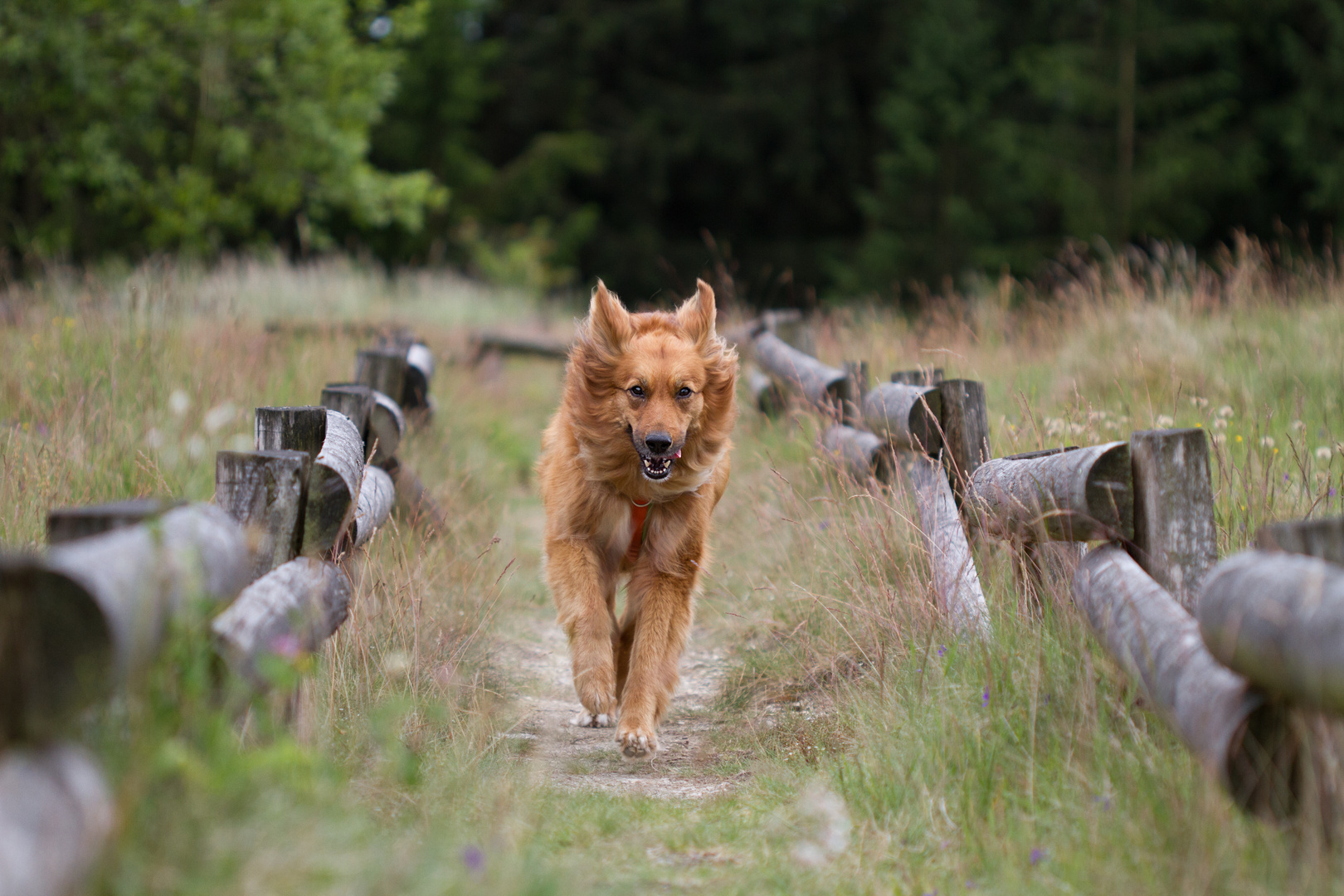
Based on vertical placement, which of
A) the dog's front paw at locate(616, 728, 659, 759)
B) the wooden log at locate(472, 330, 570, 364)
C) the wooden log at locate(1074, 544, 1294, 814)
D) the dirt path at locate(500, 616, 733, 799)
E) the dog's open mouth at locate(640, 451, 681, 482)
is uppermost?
the wooden log at locate(472, 330, 570, 364)

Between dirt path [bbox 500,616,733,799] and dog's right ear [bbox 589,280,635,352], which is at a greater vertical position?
dog's right ear [bbox 589,280,635,352]

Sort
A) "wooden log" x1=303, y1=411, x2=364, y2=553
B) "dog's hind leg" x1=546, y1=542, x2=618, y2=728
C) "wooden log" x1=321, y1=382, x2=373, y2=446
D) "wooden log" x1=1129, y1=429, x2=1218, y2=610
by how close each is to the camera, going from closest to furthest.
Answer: "wooden log" x1=1129, y1=429, x2=1218, y2=610
"wooden log" x1=303, y1=411, x2=364, y2=553
"dog's hind leg" x1=546, y1=542, x2=618, y2=728
"wooden log" x1=321, y1=382, x2=373, y2=446

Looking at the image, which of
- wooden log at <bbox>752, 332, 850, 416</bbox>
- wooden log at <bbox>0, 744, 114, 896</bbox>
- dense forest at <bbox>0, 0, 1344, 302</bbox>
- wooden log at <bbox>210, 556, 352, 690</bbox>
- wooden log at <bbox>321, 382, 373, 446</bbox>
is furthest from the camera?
dense forest at <bbox>0, 0, 1344, 302</bbox>

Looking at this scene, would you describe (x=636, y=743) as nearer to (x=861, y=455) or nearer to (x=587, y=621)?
(x=587, y=621)

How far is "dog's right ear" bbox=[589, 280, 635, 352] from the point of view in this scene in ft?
13.1

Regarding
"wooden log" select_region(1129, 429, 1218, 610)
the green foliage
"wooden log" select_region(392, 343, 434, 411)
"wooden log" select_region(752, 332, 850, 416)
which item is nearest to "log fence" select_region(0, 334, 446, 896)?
"wooden log" select_region(1129, 429, 1218, 610)

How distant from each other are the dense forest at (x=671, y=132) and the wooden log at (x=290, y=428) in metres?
6.88

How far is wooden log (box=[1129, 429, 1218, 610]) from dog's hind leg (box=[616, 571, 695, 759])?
1.75 meters

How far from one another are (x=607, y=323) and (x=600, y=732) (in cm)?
160

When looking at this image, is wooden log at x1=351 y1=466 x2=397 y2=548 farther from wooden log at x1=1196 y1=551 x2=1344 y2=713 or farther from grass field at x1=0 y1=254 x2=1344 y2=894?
wooden log at x1=1196 y1=551 x2=1344 y2=713

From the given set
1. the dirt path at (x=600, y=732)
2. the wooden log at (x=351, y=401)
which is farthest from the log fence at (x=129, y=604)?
the wooden log at (x=351, y=401)

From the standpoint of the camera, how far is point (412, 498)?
15.6 ft

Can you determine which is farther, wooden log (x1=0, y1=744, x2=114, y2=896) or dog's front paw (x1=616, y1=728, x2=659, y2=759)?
dog's front paw (x1=616, y1=728, x2=659, y2=759)

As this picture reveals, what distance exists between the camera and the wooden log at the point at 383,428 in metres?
4.23
